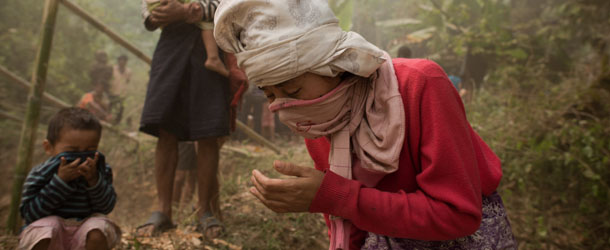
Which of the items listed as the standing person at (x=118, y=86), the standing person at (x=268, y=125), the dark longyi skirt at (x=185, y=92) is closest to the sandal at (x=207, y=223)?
the dark longyi skirt at (x=185, y=92)

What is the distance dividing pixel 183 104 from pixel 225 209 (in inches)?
44.1

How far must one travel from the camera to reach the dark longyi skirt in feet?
7.95

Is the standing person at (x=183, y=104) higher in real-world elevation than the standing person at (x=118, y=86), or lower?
higher

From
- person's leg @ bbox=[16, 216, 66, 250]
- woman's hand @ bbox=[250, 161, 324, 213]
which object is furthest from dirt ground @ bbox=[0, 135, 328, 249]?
woman's hand @ bbox=[250, 161, 324, 213]

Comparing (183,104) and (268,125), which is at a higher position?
(183,104)

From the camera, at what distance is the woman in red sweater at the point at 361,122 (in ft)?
3.34

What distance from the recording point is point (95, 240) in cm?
184

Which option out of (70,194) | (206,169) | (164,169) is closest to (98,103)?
(164,169)

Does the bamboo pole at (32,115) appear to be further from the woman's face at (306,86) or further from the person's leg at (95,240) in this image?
the woman's face at (306,86)

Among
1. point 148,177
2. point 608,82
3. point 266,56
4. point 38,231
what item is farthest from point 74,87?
point 608,82

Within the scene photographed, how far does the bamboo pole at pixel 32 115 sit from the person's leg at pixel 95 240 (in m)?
1.19

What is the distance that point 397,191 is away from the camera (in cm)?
119

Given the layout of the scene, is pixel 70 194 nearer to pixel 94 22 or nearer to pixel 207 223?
pixel 207 223

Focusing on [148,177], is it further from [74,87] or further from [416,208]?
[416,208]
